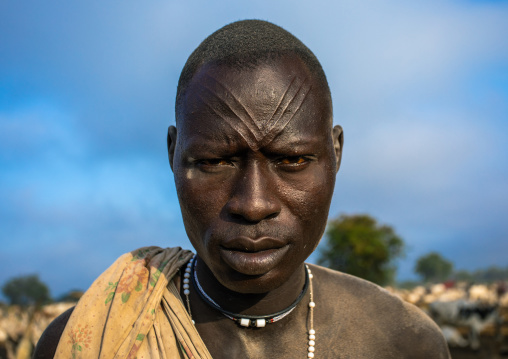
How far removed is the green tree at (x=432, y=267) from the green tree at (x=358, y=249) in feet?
186

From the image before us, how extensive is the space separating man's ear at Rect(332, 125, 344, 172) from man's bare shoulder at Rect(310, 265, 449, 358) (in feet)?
2.69

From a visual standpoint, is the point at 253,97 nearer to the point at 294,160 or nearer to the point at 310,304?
the point at 294,160

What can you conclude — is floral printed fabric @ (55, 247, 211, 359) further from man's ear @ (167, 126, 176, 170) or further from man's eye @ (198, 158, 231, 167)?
man's eye @ (198, 158, 231, 167)

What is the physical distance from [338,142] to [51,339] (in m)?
2.01

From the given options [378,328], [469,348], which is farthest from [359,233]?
[378,328]

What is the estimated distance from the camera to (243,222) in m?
2.21

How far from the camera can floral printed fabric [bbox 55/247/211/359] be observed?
2.48 metres

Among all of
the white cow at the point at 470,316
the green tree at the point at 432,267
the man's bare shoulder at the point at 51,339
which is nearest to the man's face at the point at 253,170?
the man's bare shoulder at the point at 51,339

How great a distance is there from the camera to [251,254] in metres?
2.22

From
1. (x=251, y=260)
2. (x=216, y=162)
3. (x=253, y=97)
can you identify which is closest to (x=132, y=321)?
(x=251, y=260)

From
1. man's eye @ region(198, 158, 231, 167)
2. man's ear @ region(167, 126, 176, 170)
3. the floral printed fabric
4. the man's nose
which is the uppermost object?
man's ear @ region(167, 126, 176, 170)

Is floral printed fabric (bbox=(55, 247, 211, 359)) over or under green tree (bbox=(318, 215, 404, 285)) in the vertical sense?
over

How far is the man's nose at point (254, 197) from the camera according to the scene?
2.16 metres

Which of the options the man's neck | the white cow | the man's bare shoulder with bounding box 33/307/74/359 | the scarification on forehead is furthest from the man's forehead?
the white cow
